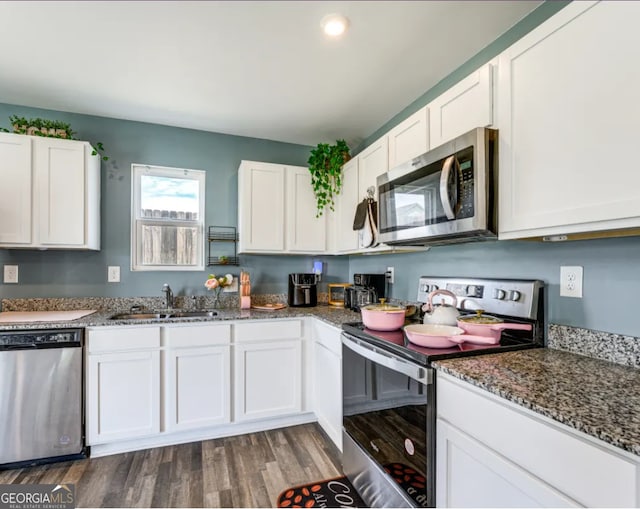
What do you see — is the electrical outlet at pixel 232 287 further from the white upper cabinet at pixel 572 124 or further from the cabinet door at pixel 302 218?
the white upper cabinet at pixel 572 124

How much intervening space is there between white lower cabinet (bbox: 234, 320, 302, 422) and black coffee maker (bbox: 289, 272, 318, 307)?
1.32 ft

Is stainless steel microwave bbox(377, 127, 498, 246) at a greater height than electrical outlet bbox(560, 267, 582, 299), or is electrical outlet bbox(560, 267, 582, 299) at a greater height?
stainless steel microwave bbox(377, 127, 498, 246)

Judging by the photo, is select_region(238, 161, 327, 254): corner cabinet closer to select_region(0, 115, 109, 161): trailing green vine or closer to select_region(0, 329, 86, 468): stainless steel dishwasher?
select_region(0, 115, 109, 161): trailing green vine

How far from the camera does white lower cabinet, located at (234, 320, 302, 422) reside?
7.55ft

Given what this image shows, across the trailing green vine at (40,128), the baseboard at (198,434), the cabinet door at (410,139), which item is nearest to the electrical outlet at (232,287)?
the baseboard at (198,434)

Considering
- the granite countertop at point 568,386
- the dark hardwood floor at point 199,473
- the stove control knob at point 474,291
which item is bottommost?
the dark hardwood floor at point 199,473

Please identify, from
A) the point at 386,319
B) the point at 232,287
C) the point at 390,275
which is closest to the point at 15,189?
the point at 232,287

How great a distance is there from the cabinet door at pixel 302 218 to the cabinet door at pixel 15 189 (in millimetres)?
1834

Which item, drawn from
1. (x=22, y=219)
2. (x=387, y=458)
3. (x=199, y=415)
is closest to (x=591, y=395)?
(x=387, y=458)

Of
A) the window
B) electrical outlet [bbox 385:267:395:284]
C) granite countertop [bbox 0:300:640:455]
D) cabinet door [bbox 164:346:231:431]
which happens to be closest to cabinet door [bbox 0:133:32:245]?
the window

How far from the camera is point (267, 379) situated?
2363 mm

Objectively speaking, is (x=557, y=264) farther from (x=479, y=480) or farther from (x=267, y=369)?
(x=267, y=369)

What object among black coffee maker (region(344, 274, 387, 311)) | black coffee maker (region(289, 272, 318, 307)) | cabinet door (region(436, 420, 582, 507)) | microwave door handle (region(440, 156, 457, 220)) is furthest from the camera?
black coffee maker (region(289, 272, 318, 307))

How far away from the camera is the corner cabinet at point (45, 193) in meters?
2.18
